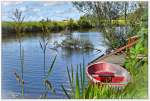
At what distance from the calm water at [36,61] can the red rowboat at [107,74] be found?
0.33ft

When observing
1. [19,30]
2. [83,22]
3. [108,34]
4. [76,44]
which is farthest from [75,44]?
[19,30]

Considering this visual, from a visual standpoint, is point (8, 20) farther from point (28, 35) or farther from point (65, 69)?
point (65, 69)

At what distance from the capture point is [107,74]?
4.31 metres

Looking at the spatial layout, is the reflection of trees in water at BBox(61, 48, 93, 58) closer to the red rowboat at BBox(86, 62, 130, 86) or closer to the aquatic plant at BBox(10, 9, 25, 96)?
the red rowboat at BBox(86, 62, 130, 86)

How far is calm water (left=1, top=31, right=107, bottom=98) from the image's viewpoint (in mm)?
4191

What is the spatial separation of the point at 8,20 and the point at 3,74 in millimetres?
441

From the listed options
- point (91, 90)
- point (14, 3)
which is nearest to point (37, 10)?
point (14, 3)

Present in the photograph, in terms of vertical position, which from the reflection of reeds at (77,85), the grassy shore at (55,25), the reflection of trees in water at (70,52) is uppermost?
the grassy shore at (55,25)

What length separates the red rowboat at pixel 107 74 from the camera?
421 centimetres

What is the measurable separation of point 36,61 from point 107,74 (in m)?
0.61

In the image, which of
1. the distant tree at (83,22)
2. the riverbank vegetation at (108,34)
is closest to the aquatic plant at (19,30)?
the riverbank vegetation at (108,34)

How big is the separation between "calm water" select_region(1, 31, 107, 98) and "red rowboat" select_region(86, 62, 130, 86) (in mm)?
101

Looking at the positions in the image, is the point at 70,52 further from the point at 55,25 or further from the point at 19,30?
the point at 19,30

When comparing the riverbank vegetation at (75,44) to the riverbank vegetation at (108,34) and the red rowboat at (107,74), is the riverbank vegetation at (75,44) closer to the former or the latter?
the riverbank vegetation at (108,34)
